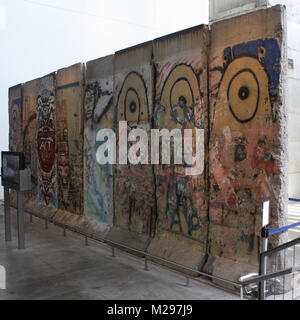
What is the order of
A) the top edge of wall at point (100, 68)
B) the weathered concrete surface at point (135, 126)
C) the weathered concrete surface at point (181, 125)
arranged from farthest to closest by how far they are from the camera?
the top edge of wall at point (100, 68)
the weathered concrete surface at point (135, 126)
the weathered concrete surface at point (181, 125)

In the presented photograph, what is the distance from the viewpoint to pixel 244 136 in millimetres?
6160

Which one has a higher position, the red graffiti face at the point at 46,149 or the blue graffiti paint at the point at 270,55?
the blue graffiti paint at the point at 270,55

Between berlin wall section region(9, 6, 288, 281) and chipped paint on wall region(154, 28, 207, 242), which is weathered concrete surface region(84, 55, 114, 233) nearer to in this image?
berlin wall section region(9, 6, 288, 281)

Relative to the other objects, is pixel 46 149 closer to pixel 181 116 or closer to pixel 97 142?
pixel 97 142

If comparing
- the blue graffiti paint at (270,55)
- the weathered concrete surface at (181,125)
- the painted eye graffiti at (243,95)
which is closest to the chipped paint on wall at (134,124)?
the weathered concrete surface at (181,125)

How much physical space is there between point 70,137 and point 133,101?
3099mm

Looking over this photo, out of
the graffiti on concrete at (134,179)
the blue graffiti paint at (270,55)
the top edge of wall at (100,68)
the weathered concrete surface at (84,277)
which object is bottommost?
the weathered concrete surface at (84,277)

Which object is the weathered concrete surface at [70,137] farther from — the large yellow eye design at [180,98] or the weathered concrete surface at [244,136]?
the weathered concrete surface at [244,136]

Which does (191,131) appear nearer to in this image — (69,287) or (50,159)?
(69,287)

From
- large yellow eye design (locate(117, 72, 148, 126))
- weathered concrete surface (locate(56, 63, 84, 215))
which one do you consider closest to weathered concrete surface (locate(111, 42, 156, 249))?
large yellow eye design (locate(117, 72, 148, 126))

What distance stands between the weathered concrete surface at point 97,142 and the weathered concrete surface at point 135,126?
0.32 meters

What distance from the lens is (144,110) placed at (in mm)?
8109

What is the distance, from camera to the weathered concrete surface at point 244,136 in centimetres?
570

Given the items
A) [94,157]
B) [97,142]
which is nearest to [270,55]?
[97,142]
